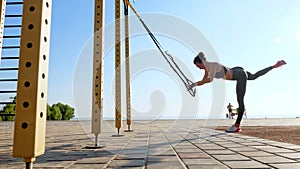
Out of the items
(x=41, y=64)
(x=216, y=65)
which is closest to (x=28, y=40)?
(x=41, y=64)

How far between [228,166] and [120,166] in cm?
93

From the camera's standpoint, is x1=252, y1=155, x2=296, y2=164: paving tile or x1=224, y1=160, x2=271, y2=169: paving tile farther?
x1=252, y1=155, x2=296, y2=164: paving tile

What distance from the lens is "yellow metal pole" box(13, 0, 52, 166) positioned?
1124 millimetres

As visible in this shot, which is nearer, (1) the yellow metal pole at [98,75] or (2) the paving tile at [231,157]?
(2) the paving tile at [231,157]

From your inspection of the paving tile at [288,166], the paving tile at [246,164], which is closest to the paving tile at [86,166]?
the paving tile at [246,164]

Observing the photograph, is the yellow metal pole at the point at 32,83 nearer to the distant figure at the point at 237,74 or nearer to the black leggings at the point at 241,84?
the distant figure at the point at 237,74

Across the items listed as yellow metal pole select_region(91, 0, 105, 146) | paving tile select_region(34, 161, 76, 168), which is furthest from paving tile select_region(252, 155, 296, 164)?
yellow metal pole select_region(91, 0, 105, 146)

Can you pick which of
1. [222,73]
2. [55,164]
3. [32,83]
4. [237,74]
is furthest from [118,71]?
[32,83]

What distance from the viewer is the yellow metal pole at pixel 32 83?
44.3 inches

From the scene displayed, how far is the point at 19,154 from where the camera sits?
44.3 inches

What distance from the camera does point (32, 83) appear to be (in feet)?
3.75

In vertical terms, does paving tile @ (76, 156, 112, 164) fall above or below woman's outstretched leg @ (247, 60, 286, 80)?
below

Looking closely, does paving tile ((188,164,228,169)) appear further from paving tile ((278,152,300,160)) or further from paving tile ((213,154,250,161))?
paving tile ((278,152,300,160))

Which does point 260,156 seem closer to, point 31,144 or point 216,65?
point 31,144
